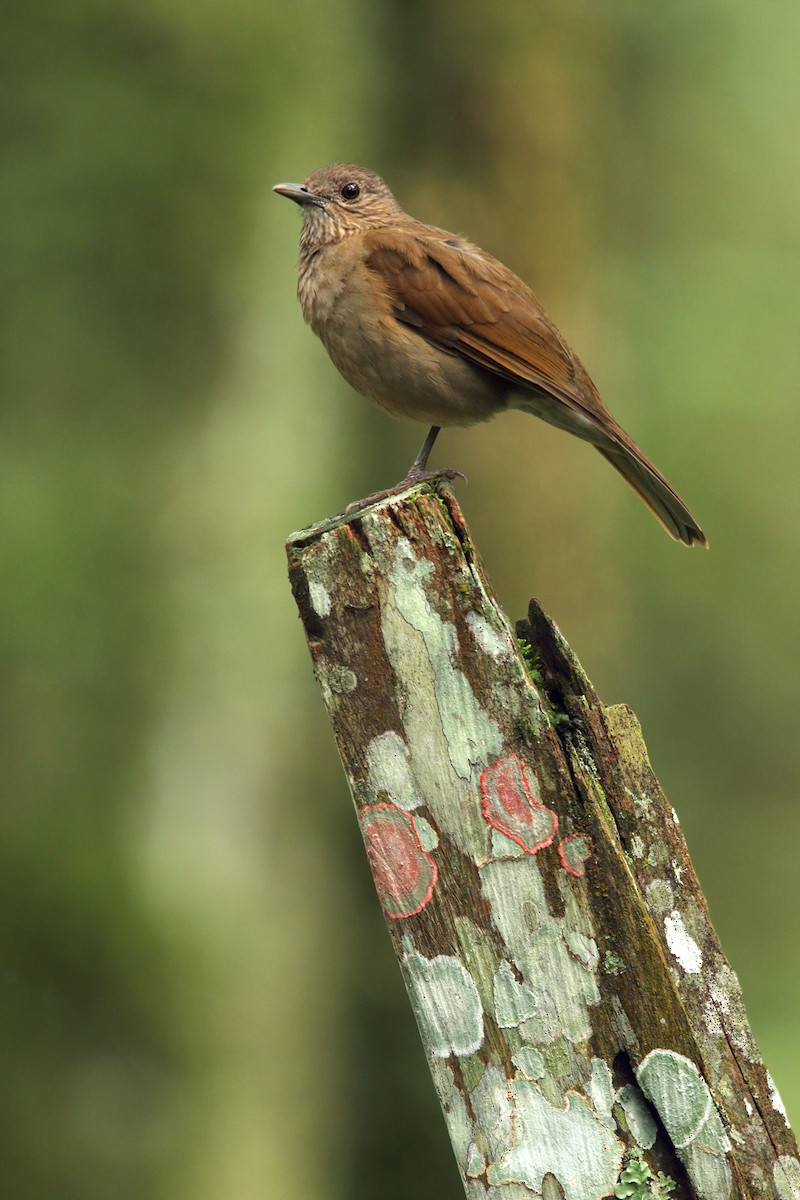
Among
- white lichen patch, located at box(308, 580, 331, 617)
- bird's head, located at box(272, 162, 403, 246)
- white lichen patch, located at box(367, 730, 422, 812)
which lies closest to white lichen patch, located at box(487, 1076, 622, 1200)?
white lichen patch, located at box(367, 730, 422, 812)

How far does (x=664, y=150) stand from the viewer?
9.31 meters

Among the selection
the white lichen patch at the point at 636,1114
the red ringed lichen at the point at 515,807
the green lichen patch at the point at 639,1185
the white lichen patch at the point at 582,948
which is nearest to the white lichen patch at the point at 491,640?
the red ringed lichen at the point at 515,807

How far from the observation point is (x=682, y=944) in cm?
221

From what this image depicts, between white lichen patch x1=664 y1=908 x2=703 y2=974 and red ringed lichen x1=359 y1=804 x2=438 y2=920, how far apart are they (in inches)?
17.7

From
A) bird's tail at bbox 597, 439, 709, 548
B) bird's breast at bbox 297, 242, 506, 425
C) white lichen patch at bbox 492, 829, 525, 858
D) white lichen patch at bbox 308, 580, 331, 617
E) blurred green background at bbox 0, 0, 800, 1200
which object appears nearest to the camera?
white lichen patch at bbox 492, 829, 525, 858

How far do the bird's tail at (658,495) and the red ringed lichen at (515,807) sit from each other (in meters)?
1.46

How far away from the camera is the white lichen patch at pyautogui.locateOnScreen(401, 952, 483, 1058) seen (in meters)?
1.99

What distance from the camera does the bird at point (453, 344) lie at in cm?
343

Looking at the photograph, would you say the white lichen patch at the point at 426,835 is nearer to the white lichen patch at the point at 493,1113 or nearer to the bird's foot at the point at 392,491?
the white lichen patch at the point at 493,1113

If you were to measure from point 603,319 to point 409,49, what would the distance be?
1.63 metres

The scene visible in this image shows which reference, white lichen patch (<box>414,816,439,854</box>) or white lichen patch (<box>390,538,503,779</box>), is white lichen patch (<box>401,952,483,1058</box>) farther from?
white lichen patch (<box>390,538,503,779</box>)

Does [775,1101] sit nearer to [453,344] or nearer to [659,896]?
[659,896]

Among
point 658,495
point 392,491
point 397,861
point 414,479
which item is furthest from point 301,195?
point 397,861

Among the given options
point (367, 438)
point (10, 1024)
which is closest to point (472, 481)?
point (367, 438)
